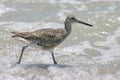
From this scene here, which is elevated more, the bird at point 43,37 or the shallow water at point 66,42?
the bird at point 43,37

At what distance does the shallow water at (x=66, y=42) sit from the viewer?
22.7 ft

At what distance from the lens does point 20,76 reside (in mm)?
6773

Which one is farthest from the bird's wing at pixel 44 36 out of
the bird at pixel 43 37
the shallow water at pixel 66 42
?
the shallow water at pixel 66 42

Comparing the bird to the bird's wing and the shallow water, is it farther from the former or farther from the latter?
the shallow water

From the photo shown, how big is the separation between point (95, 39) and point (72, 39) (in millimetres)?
492

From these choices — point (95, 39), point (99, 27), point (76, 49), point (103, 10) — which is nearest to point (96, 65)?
point (76, 49)

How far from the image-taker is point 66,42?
347 inches

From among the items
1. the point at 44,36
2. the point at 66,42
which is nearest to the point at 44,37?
the point at 44,36

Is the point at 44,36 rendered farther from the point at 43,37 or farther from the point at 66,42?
the point at 66,42

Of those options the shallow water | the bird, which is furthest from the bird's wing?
the shallow water

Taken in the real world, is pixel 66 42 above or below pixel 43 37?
below

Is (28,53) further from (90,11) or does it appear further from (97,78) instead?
(90,11)

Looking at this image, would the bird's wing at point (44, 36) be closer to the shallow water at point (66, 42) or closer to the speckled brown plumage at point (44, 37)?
the speckled brown plumage at point (44, 37)

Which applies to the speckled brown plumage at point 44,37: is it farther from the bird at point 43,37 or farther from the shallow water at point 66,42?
the shallow water at point 66,42
